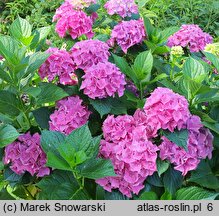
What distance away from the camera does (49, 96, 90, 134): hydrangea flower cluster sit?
142 cm

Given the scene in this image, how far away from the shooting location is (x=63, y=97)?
1454mm

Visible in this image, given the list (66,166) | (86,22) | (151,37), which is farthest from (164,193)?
(86,22)

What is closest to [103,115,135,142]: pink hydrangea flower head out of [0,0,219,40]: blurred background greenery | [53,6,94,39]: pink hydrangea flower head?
[53,6,94,39]: pink hydrangea flower head

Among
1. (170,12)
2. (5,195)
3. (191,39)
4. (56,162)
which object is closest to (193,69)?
(191,39)

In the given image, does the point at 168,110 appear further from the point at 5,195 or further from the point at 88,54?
the point at 5,195

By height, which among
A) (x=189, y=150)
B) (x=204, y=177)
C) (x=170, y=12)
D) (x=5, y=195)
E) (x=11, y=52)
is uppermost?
(x=11, y=52)

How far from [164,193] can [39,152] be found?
1.24 feet

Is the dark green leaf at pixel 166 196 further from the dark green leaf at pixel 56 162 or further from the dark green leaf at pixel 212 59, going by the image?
the dark green leaf at pixel 212 59

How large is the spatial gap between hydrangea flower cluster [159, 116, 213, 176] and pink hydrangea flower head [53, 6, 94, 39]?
663mm

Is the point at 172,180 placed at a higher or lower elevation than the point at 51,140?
lower

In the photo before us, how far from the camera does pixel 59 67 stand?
1.46 meters

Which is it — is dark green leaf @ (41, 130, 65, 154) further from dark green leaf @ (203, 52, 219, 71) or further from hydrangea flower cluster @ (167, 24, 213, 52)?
hydrangea flower cluster @ (167, 24, 213, 52)

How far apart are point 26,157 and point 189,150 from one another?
464mm

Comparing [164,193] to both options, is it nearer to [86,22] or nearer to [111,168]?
[111,168]
